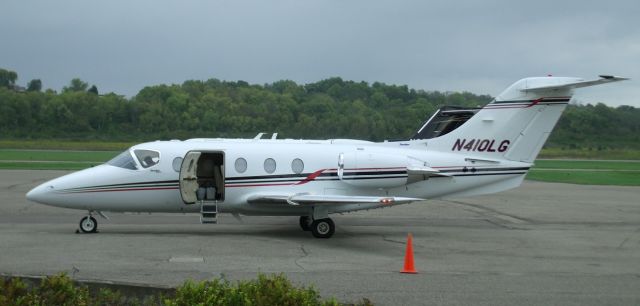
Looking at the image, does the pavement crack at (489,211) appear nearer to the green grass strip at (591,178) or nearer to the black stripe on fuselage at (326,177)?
the black stripe on fuselage at (326,177)

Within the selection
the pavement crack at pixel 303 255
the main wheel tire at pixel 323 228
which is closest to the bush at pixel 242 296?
the pavement crack at pixel 303 255

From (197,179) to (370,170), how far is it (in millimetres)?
Result: 4264

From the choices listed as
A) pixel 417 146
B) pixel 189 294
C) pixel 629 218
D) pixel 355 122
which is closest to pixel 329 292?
pixel 189 294

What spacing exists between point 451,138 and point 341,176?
3.15 meters

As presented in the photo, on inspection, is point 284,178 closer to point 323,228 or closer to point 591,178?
point 323,228

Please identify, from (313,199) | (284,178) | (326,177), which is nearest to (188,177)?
(284,178)

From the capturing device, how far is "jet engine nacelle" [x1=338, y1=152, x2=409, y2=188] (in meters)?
17.8

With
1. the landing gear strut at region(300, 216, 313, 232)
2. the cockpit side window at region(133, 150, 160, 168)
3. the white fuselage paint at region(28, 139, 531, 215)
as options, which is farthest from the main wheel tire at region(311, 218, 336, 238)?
the cockpit side window at region(133, 150, 160, 168)

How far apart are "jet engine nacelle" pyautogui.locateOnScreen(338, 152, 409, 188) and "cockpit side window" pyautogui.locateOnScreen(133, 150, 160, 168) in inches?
176

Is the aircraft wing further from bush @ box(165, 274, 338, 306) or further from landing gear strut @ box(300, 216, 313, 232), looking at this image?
bush @ box(165, 274, 338, 306)

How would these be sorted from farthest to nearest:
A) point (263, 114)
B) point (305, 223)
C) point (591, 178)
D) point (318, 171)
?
point (591, 178), point (263, 114), point (305, 223), point (318, 171)

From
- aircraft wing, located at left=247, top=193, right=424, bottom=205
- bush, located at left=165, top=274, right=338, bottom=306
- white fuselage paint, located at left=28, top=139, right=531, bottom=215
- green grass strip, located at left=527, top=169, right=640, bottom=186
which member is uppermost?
white fuselage paint, located at left=28, top=139, right=531, bottom=215

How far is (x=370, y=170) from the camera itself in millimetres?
17734

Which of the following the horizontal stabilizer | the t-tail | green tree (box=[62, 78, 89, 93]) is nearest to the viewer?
the horizontal stabilizer
